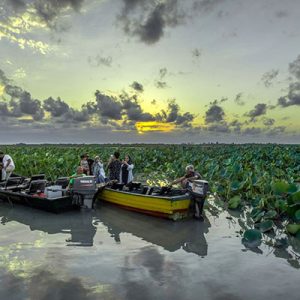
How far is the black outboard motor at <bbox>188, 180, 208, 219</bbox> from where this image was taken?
1058 cm

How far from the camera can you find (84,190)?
1185 cm

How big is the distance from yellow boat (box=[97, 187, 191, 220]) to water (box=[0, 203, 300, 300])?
338 millimetres

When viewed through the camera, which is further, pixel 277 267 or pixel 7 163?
pixel 7 163

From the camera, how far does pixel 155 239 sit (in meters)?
9.15

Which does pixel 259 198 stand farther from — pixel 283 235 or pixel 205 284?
pixel 205 284

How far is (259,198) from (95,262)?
6.76 m

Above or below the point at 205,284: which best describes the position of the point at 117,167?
above

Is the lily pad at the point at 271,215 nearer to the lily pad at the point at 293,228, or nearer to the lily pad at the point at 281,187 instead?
the lily pad at the point at 281,187

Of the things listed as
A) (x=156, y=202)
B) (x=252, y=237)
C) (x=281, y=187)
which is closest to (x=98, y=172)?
(x=156, y=202)

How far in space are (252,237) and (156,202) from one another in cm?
363

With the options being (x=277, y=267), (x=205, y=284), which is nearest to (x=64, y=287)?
(x=205, y=284)

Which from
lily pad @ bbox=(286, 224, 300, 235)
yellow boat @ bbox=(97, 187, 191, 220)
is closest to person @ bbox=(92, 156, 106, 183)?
yellow boat @ bbox=(97, 187, 191, 220)

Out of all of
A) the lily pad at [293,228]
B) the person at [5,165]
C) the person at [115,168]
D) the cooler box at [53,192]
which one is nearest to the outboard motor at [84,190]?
the cooler box at [53,192]

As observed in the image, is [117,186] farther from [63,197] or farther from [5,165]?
[5,165]
